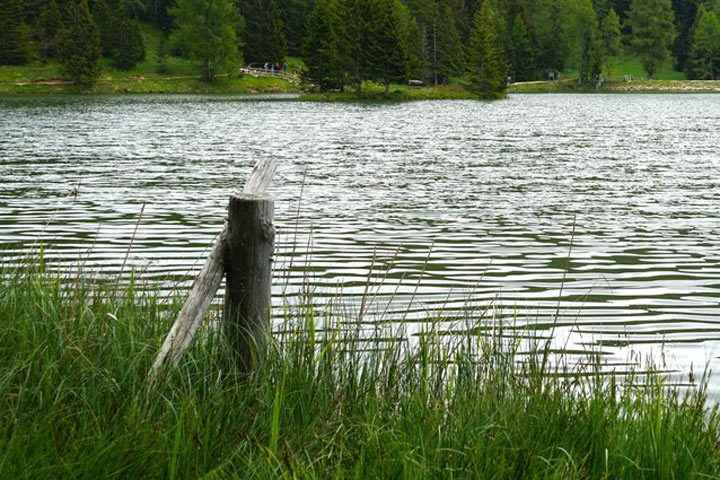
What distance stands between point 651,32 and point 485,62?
5184 centimetres

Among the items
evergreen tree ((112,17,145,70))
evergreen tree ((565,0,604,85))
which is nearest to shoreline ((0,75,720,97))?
evergreen tree ((112,17,145,70))

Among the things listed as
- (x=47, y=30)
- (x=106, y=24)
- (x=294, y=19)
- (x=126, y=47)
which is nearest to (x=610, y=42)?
(x=294, y=19)

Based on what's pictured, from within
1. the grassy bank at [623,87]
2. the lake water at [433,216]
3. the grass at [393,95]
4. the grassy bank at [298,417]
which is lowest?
the grassy bank at [623,87]

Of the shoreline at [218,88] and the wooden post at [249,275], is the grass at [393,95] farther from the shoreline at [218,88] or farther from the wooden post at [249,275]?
the wooden post at [249,275]

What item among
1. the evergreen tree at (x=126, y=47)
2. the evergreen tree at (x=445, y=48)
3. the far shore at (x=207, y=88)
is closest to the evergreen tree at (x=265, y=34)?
the far shore at (x=207, y=88)

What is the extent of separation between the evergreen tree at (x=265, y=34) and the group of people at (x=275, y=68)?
2.40ft

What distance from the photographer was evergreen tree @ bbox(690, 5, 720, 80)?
5349 inches

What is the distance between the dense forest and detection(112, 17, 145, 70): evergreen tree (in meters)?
0.11

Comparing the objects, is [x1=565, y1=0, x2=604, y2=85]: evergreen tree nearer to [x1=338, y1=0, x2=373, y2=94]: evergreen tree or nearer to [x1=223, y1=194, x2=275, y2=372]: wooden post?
[x1=338, y1=0, x2=373, y2=94]: evergreen tree

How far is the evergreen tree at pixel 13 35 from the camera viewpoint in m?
94.4

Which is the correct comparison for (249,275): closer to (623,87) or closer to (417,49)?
(417,49)

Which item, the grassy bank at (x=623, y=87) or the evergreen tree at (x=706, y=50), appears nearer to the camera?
the grassy bank at (x=623, y=87)

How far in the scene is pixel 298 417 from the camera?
5207 mm

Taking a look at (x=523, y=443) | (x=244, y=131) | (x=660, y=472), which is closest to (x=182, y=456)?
(x=523, y=443)
